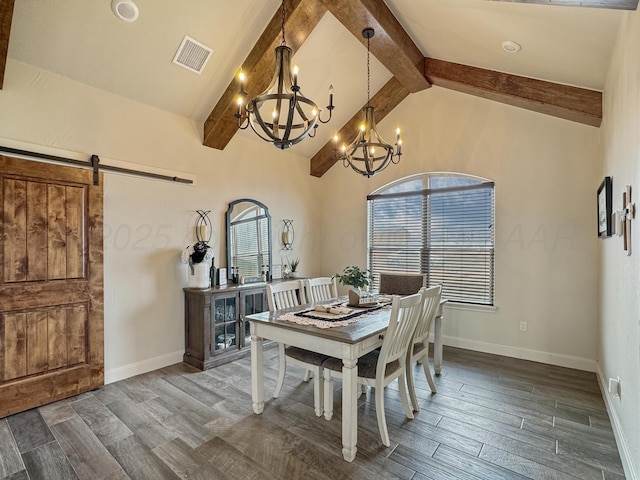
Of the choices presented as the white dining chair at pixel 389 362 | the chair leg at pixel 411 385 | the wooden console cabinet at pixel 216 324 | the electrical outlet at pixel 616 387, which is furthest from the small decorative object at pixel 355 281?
the electrical outlet at pixel 616 387

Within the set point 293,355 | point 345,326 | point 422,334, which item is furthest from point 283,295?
point 422,334

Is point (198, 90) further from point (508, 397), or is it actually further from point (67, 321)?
point (508, 397)

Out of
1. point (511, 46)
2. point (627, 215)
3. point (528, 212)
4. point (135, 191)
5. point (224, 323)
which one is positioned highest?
point (511, 46)

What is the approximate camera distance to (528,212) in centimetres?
390

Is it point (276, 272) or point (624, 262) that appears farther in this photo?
point (276, 272)

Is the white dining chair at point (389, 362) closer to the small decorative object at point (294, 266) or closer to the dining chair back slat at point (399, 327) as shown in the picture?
the dining chair back slat at point (399, 327)

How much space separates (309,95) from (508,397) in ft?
13.3

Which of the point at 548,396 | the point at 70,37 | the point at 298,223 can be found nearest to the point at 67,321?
the point at 70,37

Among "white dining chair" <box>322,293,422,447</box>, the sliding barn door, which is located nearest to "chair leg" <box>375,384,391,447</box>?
"white dining chair" <box>322,293,422,447</box>

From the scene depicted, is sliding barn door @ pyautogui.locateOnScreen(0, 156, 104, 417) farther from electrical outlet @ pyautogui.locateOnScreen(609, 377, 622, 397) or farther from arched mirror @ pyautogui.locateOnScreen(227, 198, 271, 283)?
electrical outlet @ pyautogui.locateOnScreen(609, 377, 622, 397)

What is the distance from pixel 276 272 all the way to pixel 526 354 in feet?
11.3

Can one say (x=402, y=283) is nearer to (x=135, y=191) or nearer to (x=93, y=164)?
(x=135, y=191)

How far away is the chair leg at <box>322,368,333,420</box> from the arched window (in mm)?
2611

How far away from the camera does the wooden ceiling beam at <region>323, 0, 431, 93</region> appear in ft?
10.1
